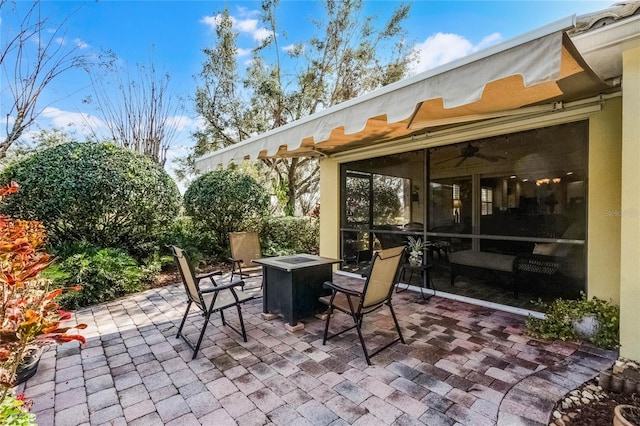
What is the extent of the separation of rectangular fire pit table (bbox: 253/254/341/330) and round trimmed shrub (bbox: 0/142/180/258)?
4.06 m

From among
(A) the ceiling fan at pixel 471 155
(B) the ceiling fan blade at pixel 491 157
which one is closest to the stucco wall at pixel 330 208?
(A) the ceiling fan at pixel 471 155

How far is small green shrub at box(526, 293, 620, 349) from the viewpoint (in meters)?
3.73

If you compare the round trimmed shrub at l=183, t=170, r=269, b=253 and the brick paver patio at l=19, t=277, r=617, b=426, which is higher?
the round trimmed shrub at l=183, t=170, r=269, b=253

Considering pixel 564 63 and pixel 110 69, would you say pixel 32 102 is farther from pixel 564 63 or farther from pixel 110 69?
pixel 564 63

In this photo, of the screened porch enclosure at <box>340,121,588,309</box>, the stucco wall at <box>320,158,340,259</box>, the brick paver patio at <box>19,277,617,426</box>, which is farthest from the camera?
the stucco wall at <box>320,158,340,259</box>

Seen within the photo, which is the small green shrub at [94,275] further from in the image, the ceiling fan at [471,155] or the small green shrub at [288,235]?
the ceiling fan at [471,155]

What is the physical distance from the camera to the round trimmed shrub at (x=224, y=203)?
9117mm

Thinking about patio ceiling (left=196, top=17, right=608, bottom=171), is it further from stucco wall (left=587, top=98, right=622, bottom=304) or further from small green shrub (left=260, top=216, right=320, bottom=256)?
small green shrub (left=260, top=216, right=320, bottom=256)

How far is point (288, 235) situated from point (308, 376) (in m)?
7.26

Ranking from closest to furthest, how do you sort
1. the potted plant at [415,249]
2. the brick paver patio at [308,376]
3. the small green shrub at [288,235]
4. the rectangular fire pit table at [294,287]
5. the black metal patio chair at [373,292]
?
the brick paver patio at [308,376]
the black metal patio chair at [373,292]
the rectangular fire pit table at [294,287]
the potted plant at [415,249]
the small green shrub at [288,235]

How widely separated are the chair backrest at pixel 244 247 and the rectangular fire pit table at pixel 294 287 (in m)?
1.93

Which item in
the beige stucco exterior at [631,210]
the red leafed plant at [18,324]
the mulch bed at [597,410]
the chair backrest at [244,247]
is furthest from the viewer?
the chair backrest at [244,247]

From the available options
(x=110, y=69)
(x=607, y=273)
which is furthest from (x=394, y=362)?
(x=110, y=69)

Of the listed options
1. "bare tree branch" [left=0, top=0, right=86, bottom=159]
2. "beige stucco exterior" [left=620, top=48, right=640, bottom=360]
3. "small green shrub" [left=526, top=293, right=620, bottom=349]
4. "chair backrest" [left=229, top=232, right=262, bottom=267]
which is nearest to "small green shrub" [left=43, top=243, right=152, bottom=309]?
"chair backrest" [left=229, top=232, right=262, bottom=267]
